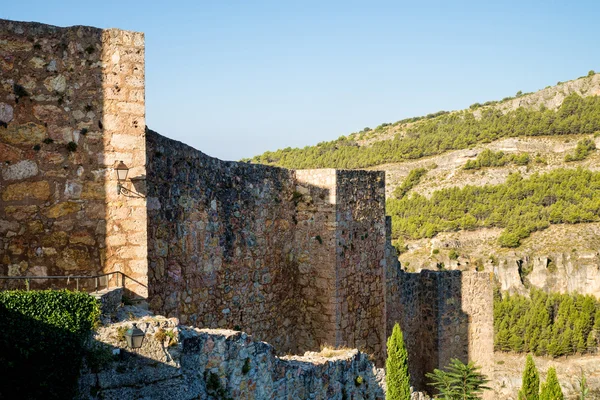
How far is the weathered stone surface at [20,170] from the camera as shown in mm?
6160

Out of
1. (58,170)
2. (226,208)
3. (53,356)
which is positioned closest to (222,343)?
(53,356)

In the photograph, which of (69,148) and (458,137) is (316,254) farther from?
(458,137)

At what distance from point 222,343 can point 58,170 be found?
92.7 inches

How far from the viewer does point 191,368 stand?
5.62 meters

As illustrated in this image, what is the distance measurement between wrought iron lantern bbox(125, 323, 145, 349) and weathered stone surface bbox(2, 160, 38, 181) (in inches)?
82.2

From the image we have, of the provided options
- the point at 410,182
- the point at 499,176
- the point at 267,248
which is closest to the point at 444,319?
the point at 267,248

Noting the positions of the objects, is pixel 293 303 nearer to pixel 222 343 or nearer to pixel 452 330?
pixel 222 343

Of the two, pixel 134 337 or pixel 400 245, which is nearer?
pixel 134 337

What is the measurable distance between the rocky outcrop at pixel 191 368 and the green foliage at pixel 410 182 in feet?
141

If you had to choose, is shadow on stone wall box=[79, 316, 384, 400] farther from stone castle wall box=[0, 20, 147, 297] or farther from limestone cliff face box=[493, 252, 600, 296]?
limestone cliff face box=[493, 252, 600, 296]

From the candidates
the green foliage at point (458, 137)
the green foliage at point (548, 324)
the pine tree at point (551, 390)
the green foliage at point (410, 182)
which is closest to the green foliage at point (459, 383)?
the pine tree at point (551, 390)

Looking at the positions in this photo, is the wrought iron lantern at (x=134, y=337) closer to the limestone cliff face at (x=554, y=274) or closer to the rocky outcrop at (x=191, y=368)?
the rocky outcrop at (x=191, y=368)

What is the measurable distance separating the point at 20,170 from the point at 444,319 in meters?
10.6

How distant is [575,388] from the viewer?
1040 inches
